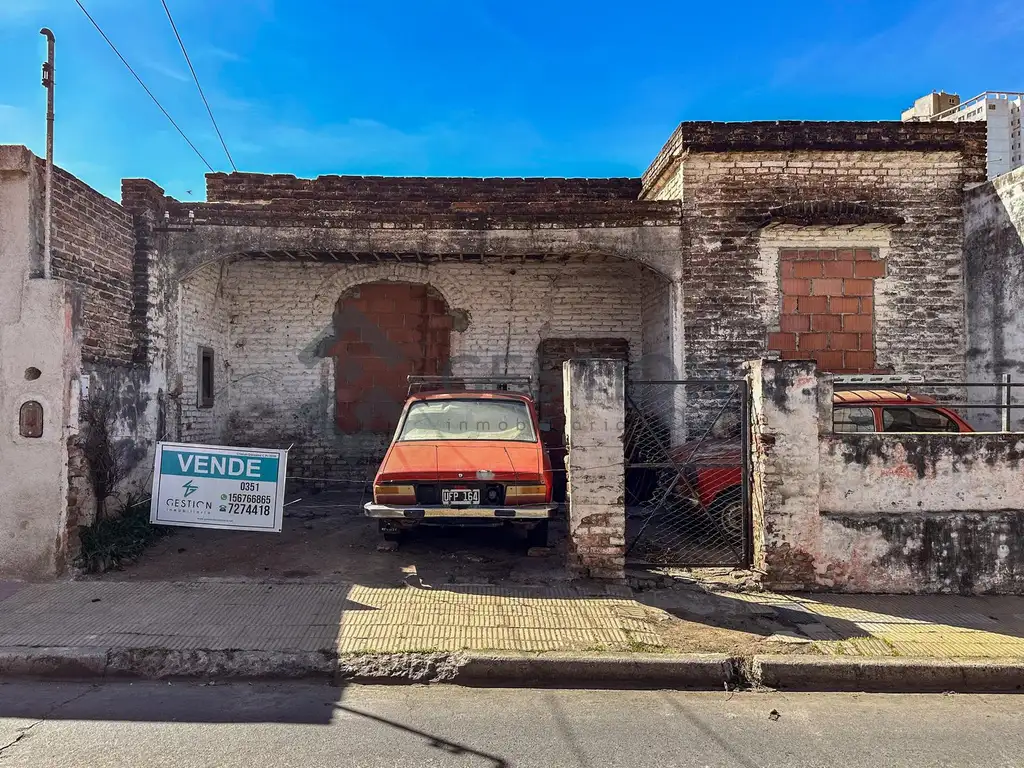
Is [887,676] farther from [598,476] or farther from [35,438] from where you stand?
[35,438]

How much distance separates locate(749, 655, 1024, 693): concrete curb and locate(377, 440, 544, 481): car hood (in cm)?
262

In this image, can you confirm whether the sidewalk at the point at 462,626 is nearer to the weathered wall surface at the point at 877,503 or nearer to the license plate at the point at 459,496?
the weathered wall surface at the point at 877,503

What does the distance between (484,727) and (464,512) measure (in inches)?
101

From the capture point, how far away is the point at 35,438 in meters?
5.93

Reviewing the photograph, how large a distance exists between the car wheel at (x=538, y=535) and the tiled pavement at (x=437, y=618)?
1034 millimetres

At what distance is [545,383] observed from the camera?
10.7m

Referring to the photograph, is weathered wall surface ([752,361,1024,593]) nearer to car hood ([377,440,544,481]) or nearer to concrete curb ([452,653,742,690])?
concrete curb ([452,653,742,690])

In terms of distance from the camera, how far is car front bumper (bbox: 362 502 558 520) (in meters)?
6.08

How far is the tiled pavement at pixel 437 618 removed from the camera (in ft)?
15.0

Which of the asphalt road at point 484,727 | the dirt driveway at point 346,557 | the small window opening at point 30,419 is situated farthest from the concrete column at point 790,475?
the small window opening at point 30,419

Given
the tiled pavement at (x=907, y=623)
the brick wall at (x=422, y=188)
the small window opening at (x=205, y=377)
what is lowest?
the tiled pavement at (x=907, y=623)

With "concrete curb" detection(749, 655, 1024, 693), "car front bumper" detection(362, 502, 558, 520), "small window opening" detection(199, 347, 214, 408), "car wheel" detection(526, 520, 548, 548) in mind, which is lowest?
"concrete curb" detection(749, 655, 1024, 693)

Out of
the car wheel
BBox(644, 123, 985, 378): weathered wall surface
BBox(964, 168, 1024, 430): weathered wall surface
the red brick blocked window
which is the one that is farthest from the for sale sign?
BBox(964, 168, 1024, 430): weathered wall surface

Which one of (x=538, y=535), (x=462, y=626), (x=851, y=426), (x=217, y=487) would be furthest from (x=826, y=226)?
(x=217, y=487)
